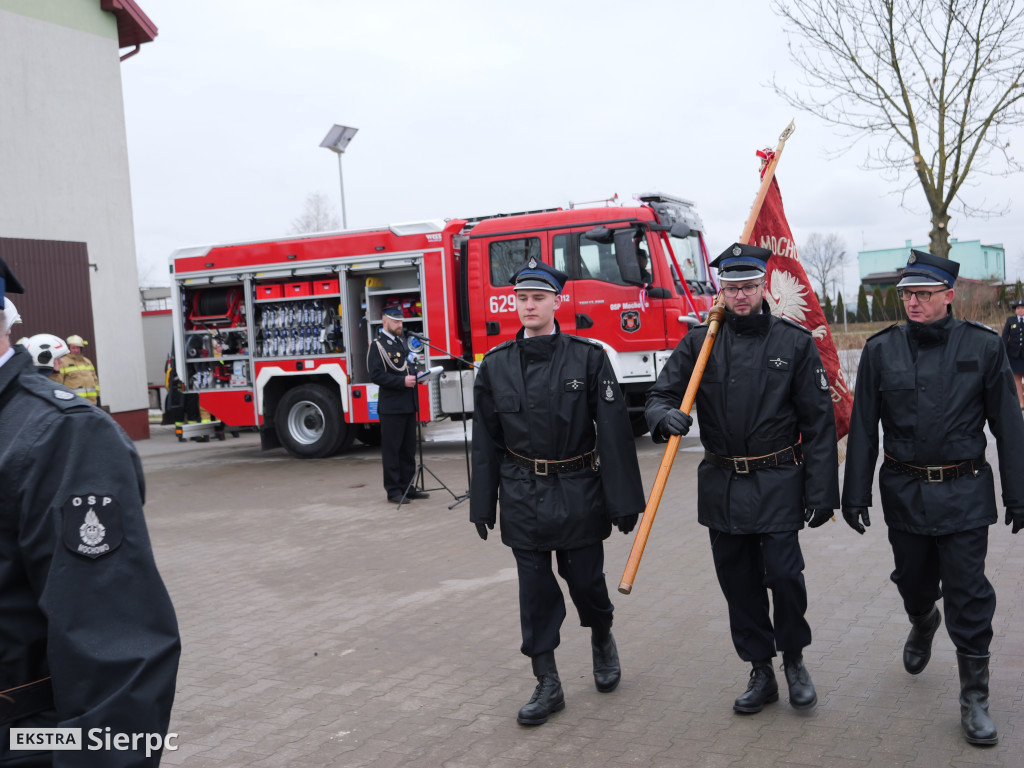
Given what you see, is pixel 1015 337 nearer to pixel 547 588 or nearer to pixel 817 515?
pixel 817 515

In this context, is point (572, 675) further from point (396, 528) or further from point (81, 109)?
point (81, 109)

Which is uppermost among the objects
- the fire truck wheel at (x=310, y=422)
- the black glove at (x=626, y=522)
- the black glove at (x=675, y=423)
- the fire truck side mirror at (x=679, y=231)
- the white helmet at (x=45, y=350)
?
the fire truck side mirror at (x=679, y=231)

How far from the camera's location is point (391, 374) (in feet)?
33.4

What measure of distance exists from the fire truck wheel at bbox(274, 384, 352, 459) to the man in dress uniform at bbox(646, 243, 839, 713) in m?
10.4

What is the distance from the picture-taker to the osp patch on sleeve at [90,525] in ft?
5.90

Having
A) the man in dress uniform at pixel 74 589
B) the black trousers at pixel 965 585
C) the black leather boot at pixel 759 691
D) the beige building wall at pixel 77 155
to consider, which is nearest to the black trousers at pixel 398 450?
the black leather boot at pixel 759 691

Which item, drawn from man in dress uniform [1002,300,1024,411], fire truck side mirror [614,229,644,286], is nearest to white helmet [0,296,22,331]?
fire truck side mirror [614,229,644,286]

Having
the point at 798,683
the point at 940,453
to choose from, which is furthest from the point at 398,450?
the point at 940,453

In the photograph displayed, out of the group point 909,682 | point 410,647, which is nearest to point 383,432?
point 410,647

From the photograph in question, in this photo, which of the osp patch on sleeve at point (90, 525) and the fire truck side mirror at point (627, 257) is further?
the fire truck side mirror at point (627, 257)

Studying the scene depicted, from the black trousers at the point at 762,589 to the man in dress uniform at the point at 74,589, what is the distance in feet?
9.87

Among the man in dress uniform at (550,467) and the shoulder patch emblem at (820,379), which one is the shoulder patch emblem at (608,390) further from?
the shoulder patch emblem at (820,379)

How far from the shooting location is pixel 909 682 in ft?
14.9

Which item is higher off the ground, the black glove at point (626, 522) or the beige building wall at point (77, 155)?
the beige building wall at point (77, 155)
